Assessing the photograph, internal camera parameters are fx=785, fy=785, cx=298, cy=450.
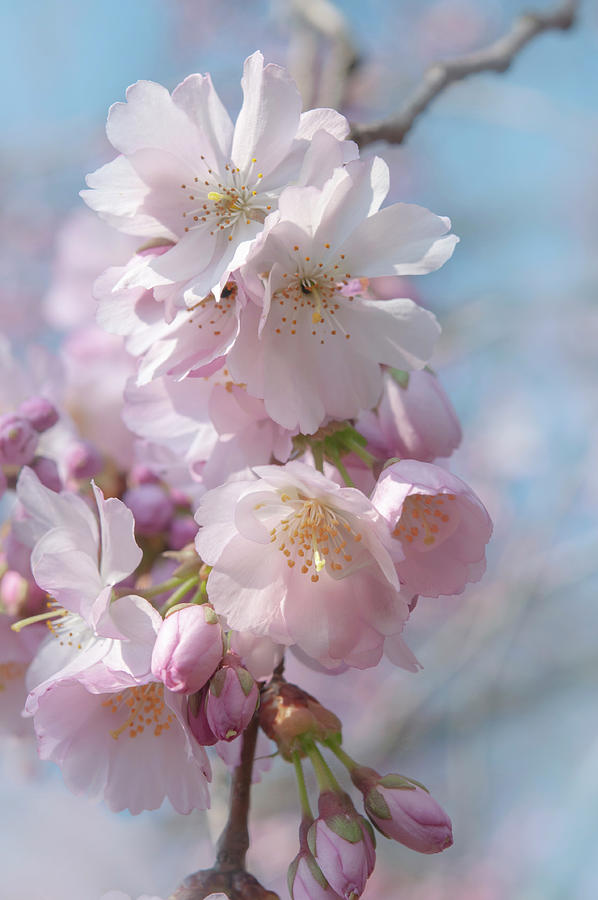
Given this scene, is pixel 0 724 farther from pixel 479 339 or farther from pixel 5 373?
pixel 479 339

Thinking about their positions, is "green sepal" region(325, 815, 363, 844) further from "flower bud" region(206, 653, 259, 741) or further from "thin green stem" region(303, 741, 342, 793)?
"flower bud" region(206, 653, 259, 741)

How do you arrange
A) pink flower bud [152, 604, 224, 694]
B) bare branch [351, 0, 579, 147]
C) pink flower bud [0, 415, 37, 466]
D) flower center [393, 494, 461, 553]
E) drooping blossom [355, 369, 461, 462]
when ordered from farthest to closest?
bare branch [351, 0, 579, 147] < pink flower bud [0, 415, 37, 466] < drooping blossom [355, 369, 461, 462] < flower center [393, 494, 461, 553] < pink flower bud [152, 604, 224, 694]

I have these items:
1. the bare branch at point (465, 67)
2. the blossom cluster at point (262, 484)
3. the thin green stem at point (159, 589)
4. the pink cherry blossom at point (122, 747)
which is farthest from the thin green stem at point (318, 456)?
the bare branch at point (465, 67)

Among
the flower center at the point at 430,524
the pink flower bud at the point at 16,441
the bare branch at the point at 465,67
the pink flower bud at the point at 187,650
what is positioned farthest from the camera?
the bare branch at the point at 465,67

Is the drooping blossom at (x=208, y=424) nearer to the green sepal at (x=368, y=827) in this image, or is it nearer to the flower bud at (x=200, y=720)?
the flower bud at (x=200, y=720)

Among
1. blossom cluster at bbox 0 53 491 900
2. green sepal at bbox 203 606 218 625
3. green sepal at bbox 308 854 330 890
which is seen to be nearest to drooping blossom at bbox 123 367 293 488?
blossom cluster at bbox 0 53 491 900

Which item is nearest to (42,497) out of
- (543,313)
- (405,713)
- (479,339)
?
(405,713)

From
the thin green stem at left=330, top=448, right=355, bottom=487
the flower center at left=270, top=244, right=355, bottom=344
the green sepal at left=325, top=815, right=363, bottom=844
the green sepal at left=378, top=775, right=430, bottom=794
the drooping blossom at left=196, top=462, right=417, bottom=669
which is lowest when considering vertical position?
the green sepal at left=325, top=815, right=363, bottom=844
